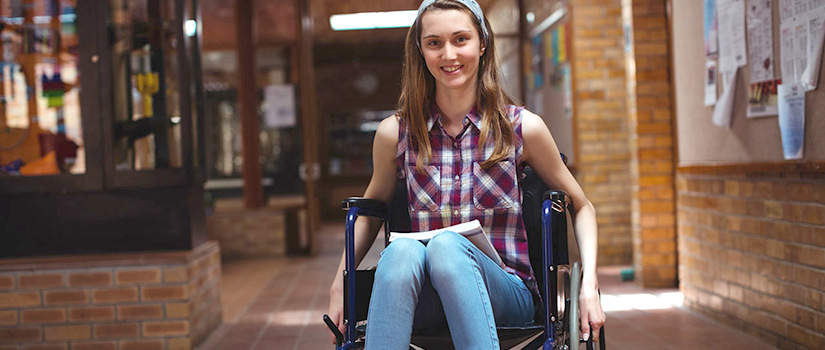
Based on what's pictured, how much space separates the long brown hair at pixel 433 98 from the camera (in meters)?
1.99

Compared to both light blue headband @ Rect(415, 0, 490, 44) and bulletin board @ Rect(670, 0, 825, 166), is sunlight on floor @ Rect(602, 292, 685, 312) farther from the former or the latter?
light blue headband @ Rect(415, 0, 490, 44)

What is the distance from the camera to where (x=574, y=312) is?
69.6 inches

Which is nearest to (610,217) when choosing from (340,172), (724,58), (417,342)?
(724,58)

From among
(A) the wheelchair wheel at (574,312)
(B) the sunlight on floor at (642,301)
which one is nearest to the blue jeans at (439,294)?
(A) the wheelchair wheel at (574,312)

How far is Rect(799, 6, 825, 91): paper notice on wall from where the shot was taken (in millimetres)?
2664

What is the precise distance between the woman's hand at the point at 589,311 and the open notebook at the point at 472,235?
212 millimetres

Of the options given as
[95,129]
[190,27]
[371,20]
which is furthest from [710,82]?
[371,20]

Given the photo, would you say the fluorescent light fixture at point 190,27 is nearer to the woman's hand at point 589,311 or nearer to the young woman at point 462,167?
the young woman at point 462,167

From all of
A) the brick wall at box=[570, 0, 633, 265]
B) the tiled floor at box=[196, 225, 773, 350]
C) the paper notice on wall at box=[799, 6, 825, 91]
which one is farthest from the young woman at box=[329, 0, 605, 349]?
the brick wall at box=[570, 0, 633, 265]

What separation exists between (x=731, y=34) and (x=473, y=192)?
1998mm

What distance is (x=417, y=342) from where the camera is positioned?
1.85m

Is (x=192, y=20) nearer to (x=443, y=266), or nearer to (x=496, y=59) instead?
(x=496, y=59)

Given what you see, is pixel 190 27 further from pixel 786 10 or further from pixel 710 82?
pixel 786 10

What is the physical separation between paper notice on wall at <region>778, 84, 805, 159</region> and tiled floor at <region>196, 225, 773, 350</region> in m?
0.83
